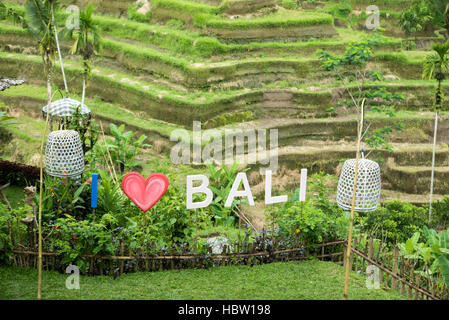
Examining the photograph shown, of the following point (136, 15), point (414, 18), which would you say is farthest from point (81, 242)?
point (414, 18)

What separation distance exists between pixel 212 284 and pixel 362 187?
6.91 feet

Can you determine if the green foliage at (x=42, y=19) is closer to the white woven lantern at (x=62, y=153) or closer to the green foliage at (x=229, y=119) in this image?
the green foliage at (x=229, y=119)

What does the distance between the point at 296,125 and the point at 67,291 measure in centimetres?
1050

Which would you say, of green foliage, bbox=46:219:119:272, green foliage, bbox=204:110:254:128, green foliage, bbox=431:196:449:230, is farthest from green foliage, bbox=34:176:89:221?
green foliage, bbox=431:196:449:230

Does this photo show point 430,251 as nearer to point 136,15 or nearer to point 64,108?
point 64,108

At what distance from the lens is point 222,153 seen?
1483 centimetres

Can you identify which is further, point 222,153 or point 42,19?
point 222,153

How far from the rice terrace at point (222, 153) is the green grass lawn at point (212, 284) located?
29 mm

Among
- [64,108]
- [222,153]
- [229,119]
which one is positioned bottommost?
[222,153]

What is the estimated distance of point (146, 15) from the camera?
19219 mm

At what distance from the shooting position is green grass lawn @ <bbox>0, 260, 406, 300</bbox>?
685 centimetres

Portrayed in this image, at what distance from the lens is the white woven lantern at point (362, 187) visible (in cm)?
746

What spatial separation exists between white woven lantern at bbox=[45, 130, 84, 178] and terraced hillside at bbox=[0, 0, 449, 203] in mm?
6007

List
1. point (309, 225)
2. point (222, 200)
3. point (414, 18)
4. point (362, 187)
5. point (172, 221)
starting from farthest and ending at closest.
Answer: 1. point (414, 18)
2. point (222, 200)
3. point (172, 221)
4. point (309, 225)
5. point (362, 187)
